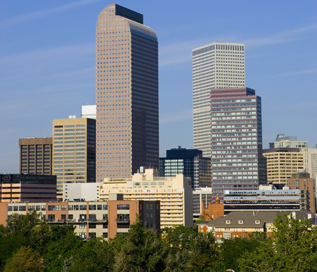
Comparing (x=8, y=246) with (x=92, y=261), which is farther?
A: (x=8, y=246)

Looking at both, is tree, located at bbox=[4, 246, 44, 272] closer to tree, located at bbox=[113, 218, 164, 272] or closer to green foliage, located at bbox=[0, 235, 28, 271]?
green foliage, located at bbox=[0, 235, 28, 271]

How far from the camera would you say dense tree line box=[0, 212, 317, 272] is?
94.5 m

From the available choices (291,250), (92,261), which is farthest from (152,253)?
(291,250)

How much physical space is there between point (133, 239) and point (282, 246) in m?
34.9

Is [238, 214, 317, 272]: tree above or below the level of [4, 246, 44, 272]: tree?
above

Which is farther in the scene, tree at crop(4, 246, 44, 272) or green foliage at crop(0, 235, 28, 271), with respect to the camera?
green foliage at crop(0, 235, 28, 271)

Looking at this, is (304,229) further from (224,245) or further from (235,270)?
(224,245)

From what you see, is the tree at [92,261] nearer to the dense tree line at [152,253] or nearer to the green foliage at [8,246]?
the dense tree line at [152,253]

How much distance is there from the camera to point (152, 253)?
119812 mm

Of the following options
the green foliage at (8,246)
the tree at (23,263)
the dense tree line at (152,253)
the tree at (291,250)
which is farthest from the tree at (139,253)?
the green foliage at (8,246)

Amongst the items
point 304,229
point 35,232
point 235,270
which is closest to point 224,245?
point 235,270

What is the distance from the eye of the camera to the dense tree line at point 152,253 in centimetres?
9450

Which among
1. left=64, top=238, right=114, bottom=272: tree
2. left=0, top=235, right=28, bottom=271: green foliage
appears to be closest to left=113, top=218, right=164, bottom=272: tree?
left=64, top=238, right=114, bottom=272: tree

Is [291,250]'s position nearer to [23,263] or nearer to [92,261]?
[92,261]
